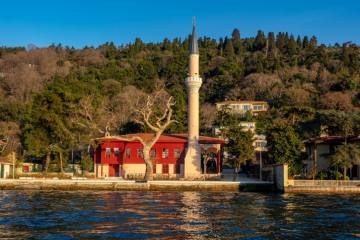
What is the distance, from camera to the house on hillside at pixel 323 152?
5094 cm

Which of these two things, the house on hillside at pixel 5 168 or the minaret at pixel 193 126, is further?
the minaret at pixel 193 126

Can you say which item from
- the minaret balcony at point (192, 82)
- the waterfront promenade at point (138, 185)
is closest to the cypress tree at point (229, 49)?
the minaret balcony at point (192, 82)

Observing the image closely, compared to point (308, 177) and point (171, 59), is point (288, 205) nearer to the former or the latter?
point (308, 177)

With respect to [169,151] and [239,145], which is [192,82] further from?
[239,145]

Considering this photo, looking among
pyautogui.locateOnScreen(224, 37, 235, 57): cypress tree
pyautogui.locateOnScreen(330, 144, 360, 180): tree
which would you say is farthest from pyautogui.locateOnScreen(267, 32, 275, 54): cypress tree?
pyautogui.locateOnScreen(330, 144, 360, 180): tree

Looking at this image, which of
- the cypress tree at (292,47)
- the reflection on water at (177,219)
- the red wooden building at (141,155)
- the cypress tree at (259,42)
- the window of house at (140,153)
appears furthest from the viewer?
the cypress tree at (259,42)

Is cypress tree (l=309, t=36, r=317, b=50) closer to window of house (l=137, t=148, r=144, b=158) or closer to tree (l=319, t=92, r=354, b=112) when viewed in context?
tree (l=319, t=92, r=354, b=112)

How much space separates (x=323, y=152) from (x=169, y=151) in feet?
55.5

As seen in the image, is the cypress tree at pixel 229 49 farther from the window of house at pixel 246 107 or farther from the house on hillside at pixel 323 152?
the house on hillside at pixel 323 152

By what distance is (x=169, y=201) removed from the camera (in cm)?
3341

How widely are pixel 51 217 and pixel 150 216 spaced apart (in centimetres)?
477

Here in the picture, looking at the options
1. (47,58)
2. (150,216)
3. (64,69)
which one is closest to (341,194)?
(150,216)

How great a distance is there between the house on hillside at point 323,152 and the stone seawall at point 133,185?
967 centimetres

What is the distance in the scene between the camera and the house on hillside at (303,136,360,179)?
50.9m
